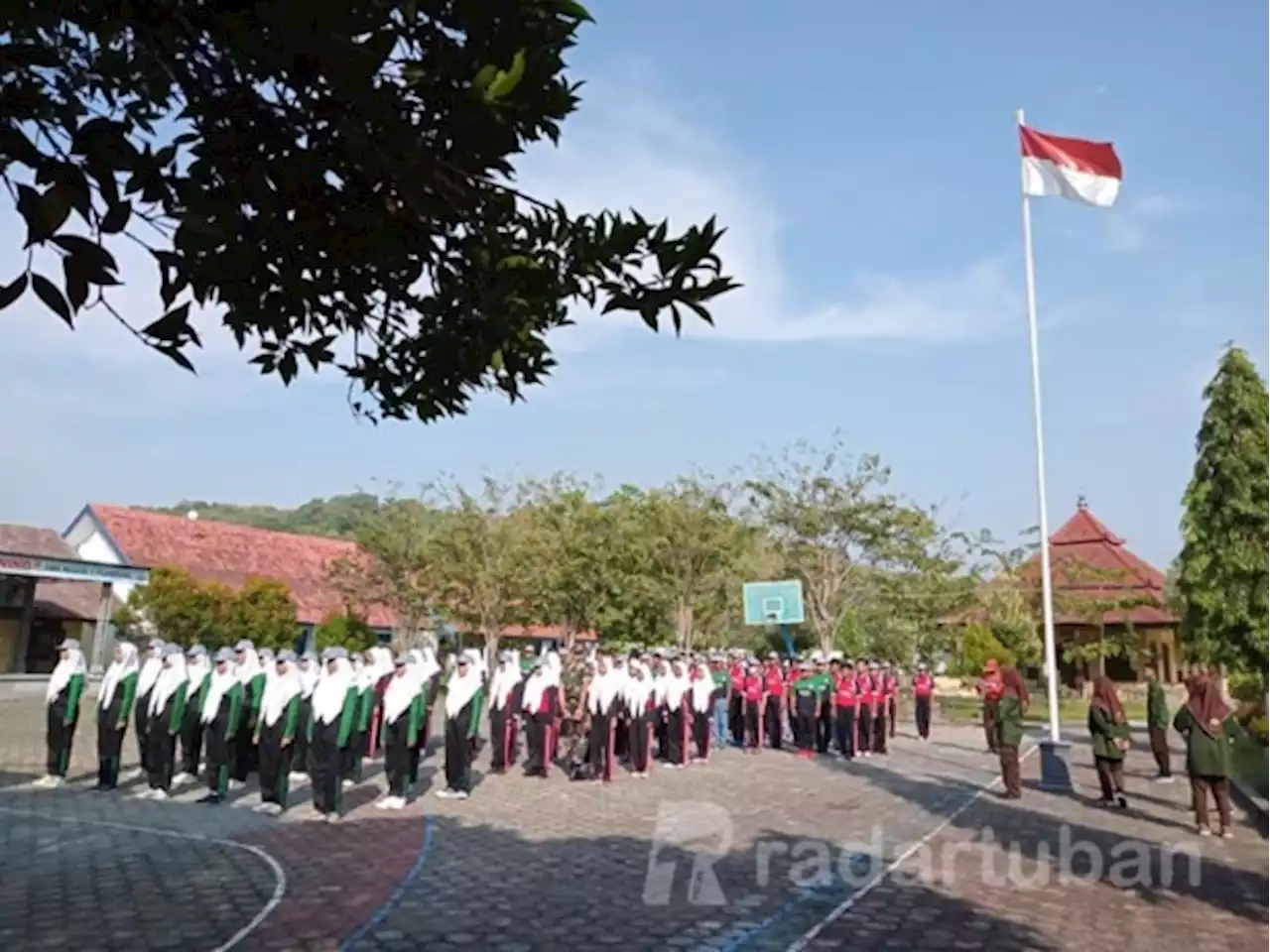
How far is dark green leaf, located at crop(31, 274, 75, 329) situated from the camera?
239cm

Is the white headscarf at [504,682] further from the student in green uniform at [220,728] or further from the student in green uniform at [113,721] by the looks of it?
the student in green uniform at [113,721]

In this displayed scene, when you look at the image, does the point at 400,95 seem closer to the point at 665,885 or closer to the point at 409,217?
the point at 409,217

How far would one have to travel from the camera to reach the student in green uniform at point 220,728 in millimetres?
12102

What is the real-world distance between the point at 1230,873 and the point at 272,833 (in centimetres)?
872

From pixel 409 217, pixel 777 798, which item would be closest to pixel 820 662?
pixel 777 798

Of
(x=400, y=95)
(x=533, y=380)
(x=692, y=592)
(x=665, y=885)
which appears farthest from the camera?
(x=692, y=592)

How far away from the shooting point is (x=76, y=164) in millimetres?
2545

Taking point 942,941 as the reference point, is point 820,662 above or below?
above

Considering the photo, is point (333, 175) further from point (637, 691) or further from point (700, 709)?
point (700, 709)

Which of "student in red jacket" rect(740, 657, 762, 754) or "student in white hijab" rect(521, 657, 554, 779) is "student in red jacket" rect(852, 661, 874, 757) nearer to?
"student in red jacket" rect(740, 657, 762, 754)

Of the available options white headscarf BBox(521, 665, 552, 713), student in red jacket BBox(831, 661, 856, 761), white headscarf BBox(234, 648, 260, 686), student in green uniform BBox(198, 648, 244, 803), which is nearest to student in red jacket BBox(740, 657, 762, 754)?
student in red jacket BBox(831, 661, 856, 761)

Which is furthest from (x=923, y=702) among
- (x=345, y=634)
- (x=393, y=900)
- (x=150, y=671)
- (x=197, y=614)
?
(x=197, y=614)

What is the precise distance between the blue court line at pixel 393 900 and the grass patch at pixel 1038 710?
22.8m

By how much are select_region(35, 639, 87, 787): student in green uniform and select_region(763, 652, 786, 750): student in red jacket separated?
1251 cm
